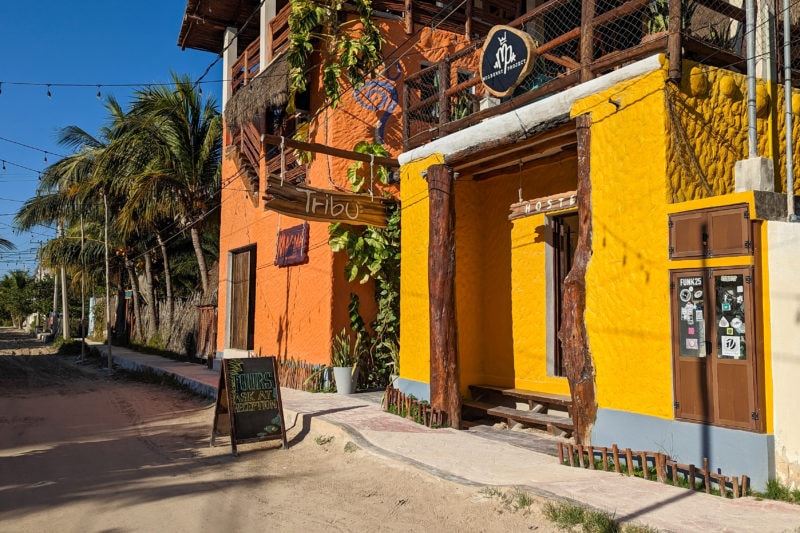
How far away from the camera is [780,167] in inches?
282

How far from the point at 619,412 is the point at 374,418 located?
371 cm

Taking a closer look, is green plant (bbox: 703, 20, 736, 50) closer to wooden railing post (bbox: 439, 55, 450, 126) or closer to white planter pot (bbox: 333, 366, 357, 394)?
wooden railing post (bbox: 439, 55, 450, 126)

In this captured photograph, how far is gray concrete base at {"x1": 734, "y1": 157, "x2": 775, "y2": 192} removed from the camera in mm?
6566

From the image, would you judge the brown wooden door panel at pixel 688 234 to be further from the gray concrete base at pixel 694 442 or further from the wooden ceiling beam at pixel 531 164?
the wooden ceiling beam at pixel 531 164

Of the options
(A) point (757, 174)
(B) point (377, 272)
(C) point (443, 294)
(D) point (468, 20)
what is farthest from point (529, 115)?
(D) point (468, 20)

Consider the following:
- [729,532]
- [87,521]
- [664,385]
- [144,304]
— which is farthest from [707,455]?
[144,304]

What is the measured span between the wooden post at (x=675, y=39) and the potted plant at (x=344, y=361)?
7.06 m

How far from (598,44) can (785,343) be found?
248 inches

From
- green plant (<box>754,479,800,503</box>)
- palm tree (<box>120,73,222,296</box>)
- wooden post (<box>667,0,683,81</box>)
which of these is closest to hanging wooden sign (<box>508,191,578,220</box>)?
wooden post (<box>667,0,683,81</box>)

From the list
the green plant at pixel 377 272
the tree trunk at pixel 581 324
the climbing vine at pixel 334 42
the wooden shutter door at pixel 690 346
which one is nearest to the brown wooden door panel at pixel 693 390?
the wooden shutter door at pixel 690 346

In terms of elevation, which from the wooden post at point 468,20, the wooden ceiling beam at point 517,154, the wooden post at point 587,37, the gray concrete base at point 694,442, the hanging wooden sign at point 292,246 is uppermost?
the wooden post at point 468,20

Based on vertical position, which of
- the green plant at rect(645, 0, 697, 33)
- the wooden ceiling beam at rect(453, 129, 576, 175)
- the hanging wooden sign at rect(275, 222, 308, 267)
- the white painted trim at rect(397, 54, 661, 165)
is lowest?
the hanging wooden sign at rect(275, 222, 308, 267)

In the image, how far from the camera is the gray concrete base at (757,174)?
21.5 feet

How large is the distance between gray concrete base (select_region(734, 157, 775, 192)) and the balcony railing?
1.10 meters
